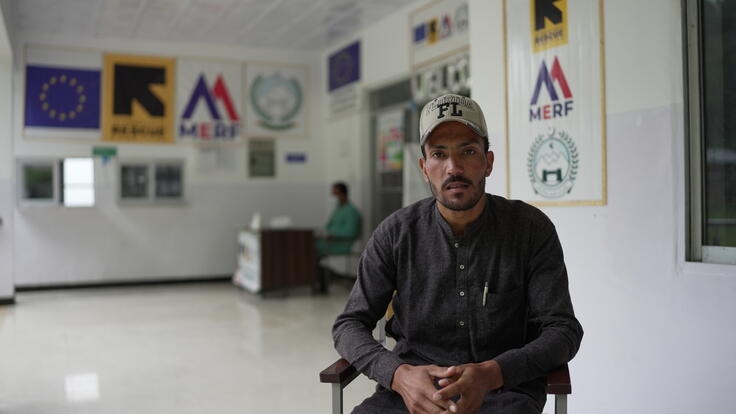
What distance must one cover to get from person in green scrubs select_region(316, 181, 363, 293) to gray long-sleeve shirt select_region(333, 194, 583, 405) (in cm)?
610

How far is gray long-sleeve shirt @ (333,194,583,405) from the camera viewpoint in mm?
1803

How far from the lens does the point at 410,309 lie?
1938 mm

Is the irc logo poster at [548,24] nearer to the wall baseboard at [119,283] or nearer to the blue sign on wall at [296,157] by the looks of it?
the blue sign on wall at [296,157]

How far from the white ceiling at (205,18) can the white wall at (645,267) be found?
4.71 m

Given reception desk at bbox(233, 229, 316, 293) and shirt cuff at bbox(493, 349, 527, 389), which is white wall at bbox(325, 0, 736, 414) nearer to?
shirt cuff at bbox(493, 349, 527, 389)

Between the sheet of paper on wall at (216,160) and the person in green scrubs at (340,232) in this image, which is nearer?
the person in green scrubs at (340,232)

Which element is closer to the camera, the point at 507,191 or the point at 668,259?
the point at 668,259

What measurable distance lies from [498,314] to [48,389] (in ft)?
10.7

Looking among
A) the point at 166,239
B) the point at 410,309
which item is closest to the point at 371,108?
the point at 166,239

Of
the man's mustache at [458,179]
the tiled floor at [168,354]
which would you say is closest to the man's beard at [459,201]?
the man's mustache at [458,179]

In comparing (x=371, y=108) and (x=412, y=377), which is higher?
(x=371, y=108)

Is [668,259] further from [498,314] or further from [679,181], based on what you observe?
[498,314]

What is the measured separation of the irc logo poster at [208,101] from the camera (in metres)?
9.02

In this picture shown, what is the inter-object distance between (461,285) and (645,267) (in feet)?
4.13
